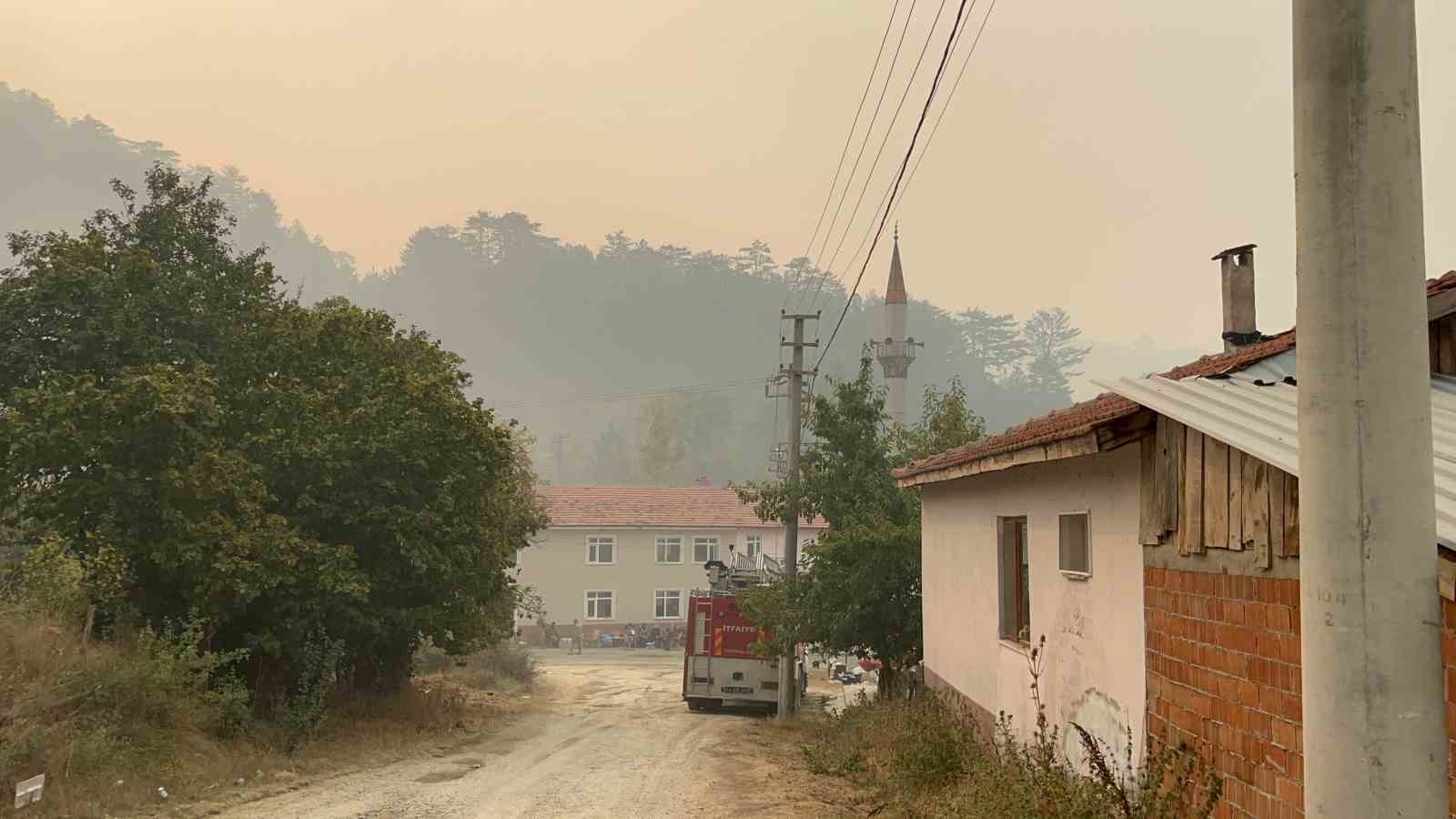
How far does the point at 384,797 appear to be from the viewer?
13.8 metres

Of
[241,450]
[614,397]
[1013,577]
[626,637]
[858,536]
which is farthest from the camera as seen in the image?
[614,397]

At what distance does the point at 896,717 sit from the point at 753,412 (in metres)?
126

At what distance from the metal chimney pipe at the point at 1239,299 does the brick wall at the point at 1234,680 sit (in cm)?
495

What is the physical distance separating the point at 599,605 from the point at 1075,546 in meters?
48.8

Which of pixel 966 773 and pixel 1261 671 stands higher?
pixel 1261 671

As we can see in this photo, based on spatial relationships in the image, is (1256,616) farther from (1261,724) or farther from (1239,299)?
(1239,299)

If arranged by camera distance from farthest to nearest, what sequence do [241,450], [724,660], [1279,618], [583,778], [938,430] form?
[724,660]
[938,430]
[241,450]
[583,778]
[1279,618]

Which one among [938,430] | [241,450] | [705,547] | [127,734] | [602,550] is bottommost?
[127,734]

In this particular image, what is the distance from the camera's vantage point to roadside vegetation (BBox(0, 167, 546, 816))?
13898 millimetres

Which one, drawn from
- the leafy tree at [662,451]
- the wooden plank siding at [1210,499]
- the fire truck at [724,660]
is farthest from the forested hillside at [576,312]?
the wooden plank siding at [1210,499]

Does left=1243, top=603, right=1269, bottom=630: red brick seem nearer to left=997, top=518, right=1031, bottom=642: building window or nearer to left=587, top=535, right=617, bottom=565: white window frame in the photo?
left=997, top=518, right=1031, bottom=642: building window

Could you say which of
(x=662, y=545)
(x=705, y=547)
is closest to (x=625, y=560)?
(x=662, y=545)

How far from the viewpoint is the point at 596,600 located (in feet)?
186

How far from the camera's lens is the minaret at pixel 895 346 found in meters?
63.6
